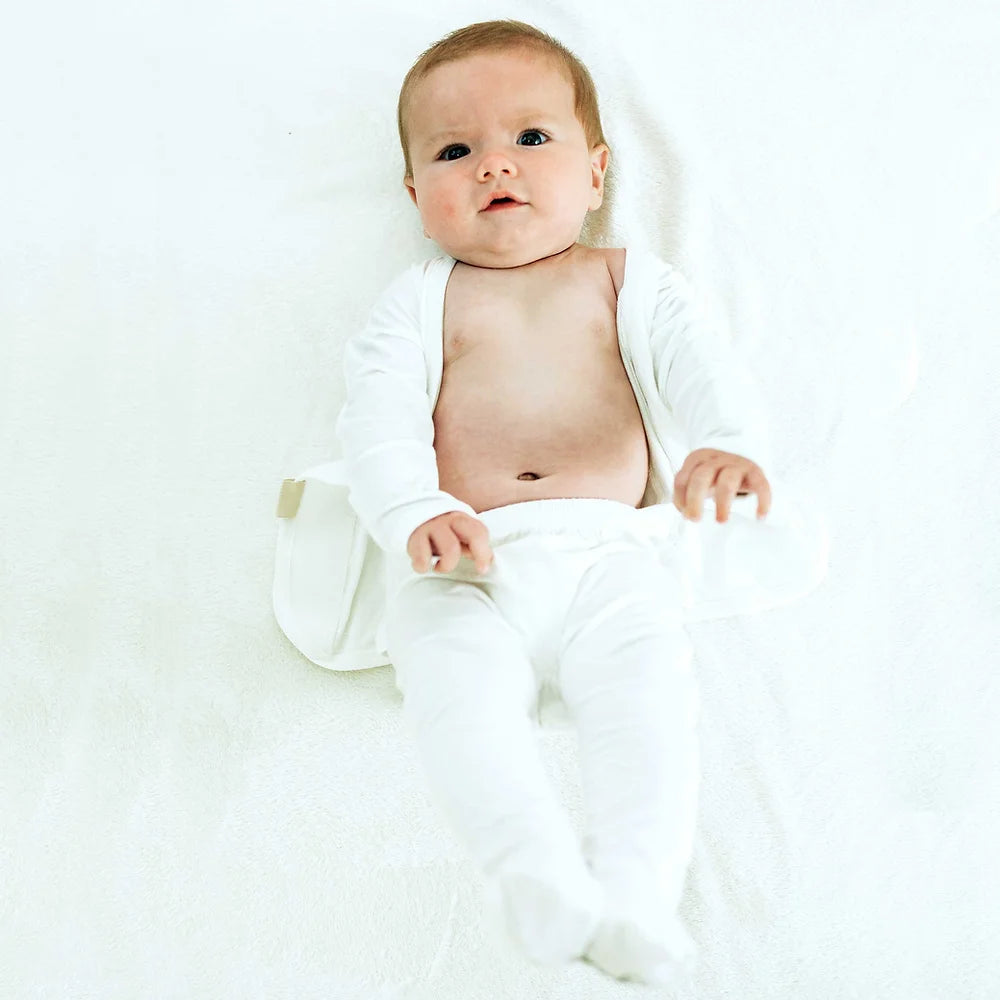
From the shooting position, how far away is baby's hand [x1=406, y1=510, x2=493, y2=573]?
97cm

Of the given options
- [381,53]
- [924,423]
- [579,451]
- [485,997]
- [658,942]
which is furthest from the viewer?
[381,53]

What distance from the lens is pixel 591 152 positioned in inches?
50.3

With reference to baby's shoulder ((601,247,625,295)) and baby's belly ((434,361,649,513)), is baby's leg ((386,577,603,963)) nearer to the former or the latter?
baby's belly ((434,361,649,513))

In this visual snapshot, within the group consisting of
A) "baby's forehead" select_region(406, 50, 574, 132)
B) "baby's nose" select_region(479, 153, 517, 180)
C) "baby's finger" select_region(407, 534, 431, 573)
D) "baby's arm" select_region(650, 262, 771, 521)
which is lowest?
"baby's finger" select_region(407, 534, 431, 573)

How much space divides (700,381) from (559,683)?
12.5 inches

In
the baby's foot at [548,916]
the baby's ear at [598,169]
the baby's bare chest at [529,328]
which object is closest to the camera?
the baby's foot at [548,916]

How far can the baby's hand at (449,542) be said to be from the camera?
97cm

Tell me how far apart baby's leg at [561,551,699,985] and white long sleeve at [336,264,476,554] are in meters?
0.16

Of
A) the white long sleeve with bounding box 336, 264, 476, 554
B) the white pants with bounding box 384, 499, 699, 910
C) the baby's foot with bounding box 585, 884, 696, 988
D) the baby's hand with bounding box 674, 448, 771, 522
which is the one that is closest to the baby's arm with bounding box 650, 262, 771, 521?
the baby's hand with bounding box 674, 448, 771, 522

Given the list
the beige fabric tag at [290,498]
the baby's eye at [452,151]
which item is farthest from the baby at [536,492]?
the beige fabric tag at [290,498]

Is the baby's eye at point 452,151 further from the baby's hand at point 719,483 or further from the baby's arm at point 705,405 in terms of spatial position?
the baby's hand at point 719,483

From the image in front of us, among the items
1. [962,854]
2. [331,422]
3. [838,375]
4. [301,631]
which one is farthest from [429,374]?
[962,854]

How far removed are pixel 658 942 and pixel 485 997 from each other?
280mm

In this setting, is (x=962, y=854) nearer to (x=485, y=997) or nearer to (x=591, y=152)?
(x=485, y=997)
